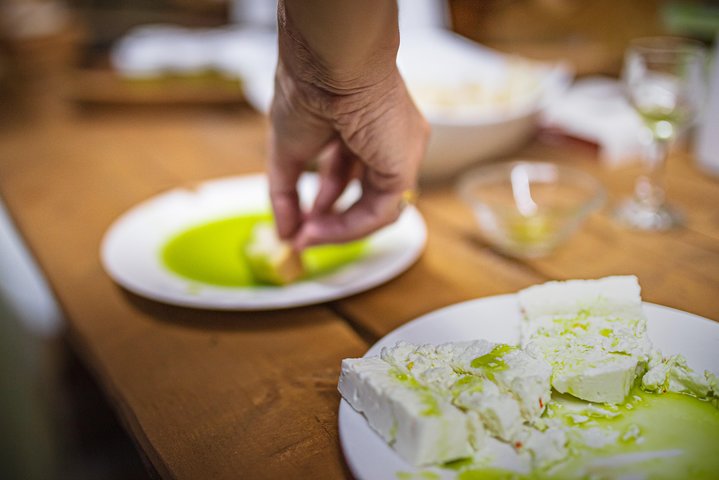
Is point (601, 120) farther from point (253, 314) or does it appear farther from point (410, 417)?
point (410, 417)

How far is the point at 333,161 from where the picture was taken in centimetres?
112

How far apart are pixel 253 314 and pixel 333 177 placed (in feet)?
0.88

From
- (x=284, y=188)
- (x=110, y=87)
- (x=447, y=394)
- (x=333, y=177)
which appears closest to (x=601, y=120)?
(x=333, y=177)

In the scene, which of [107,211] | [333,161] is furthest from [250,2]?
[333,161]

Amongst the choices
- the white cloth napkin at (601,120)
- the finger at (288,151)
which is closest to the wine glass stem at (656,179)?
the white cloth napkin at (601,120)

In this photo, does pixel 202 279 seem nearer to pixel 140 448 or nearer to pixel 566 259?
pixel 140 448

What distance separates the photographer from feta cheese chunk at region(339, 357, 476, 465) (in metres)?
0.62

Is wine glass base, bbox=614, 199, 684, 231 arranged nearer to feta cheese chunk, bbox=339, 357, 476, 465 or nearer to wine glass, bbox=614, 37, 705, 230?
wine glass, bbox=614, 37, 705, 230

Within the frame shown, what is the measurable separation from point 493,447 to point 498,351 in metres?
0.11

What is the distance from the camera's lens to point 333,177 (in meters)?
1.13

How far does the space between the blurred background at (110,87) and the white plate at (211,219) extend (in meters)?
0.34

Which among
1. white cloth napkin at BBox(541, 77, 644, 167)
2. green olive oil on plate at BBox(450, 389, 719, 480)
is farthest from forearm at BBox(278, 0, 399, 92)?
white cloth napkin at BBox(541, 77, 644, 167)

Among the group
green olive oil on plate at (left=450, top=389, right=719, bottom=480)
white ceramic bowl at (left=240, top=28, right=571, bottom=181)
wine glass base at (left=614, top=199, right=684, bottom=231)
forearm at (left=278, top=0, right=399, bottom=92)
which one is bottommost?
wine glass base at (left=614, top=199, right=684, bottom=231)

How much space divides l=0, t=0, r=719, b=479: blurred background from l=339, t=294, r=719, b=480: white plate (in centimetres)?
87
